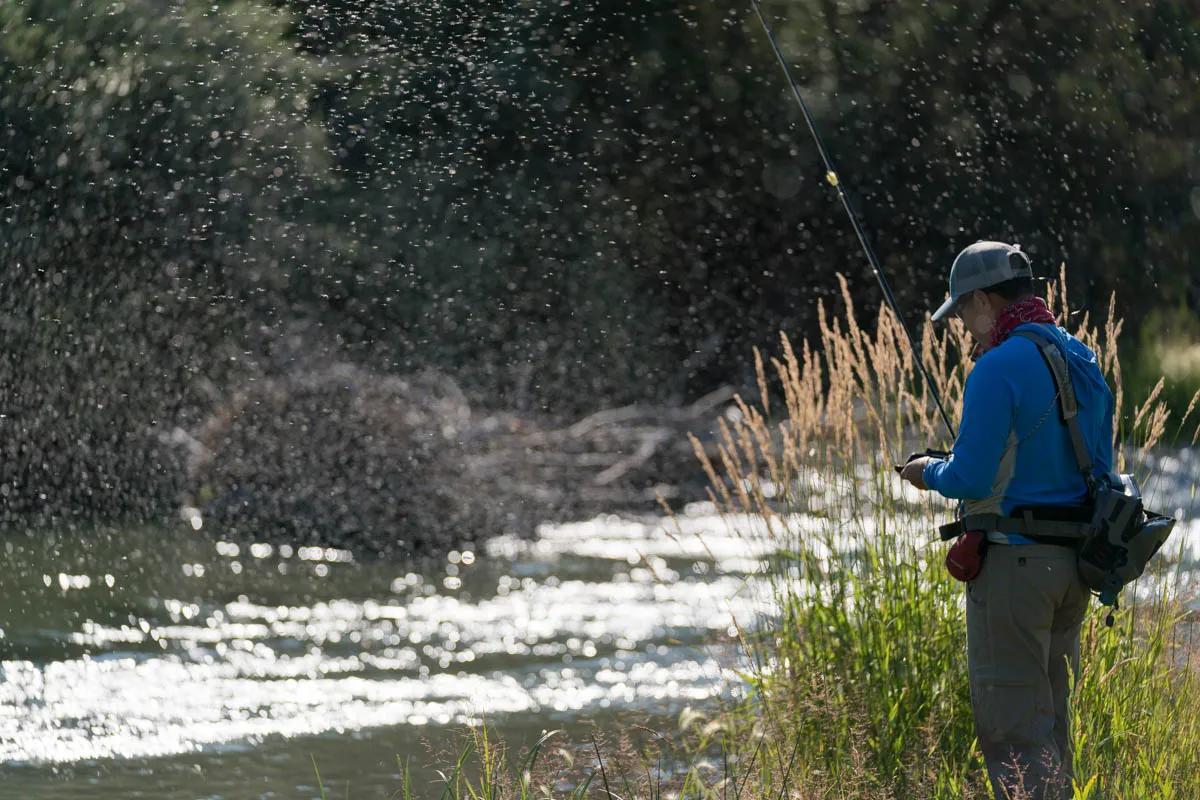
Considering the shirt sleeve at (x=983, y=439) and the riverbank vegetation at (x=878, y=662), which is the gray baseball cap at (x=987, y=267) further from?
the riverbank vegetation at (x=878, y=662)

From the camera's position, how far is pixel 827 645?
5633mm

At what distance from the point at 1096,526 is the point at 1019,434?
31cm

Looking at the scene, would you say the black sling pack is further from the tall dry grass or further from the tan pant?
the tall dry grass

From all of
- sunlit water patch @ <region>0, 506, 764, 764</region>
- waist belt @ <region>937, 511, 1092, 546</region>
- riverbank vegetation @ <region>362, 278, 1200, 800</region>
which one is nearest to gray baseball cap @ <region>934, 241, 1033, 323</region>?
waist belt @ <region>937, 511, 1092, 546</region>

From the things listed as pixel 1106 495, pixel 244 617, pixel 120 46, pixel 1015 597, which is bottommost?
pixel 244 617

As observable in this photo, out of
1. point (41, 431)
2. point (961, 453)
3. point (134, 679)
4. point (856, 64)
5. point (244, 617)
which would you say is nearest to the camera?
point (961, 453)

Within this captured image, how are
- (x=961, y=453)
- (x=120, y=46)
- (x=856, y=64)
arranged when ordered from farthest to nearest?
(x=856, y=64)
(x=120, y=46)
(x=961, y=453)

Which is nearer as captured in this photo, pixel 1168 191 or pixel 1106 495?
pixel 1106 495

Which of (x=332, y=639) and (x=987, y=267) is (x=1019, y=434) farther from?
(x=332, y=639)

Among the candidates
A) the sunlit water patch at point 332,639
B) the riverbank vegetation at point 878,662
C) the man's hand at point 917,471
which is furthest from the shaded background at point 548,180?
the man's hand at point 917,471

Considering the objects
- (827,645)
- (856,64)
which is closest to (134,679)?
(827,645)

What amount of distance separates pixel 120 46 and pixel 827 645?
604 inches

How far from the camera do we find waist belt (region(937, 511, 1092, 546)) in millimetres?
4383

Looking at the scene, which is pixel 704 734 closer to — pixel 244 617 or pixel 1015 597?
pixel 1015 597
